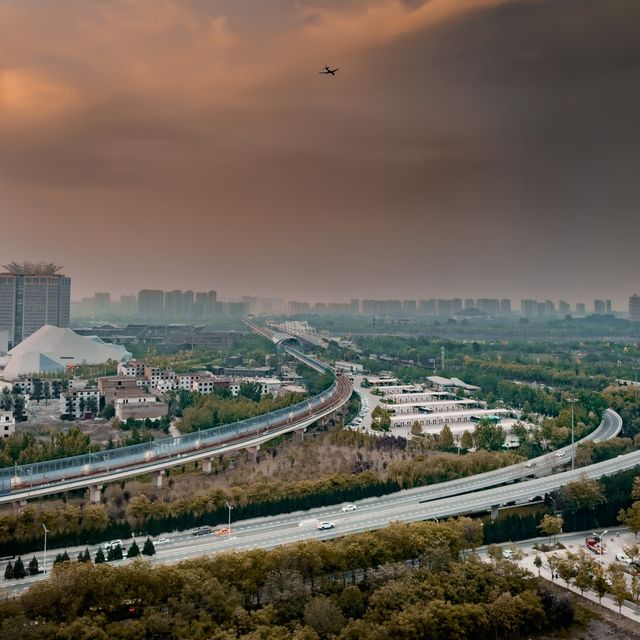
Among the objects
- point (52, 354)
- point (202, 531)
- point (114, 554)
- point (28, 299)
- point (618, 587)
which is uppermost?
point (28, 299)

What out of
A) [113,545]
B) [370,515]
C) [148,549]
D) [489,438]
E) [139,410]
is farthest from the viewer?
[139,410]

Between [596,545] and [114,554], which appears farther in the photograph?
→ [596,545]

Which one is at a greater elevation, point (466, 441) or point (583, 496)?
point (583, 496)

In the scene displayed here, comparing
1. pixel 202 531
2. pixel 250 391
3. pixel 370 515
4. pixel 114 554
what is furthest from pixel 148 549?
pixel 250 391

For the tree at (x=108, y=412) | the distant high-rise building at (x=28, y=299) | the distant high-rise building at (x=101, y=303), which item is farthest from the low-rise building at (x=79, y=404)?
the distant high-rise building at (x=101, y=303)

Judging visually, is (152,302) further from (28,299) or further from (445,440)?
(445,440)

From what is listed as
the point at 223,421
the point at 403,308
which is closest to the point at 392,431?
the point at 223,421

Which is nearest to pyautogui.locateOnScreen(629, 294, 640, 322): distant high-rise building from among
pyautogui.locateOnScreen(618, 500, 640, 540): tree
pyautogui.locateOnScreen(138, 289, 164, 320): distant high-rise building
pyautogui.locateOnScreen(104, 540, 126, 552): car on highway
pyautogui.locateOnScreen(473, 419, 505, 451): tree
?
pyautogui.locateOnScreen(138, 289, 164, 320): distant high-rise building

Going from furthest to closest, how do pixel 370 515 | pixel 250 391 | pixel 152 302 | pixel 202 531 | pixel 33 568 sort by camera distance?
pixel 152 302, pixel 250 391, pixel 370 515, pixel 202 531, pixel 33 568
